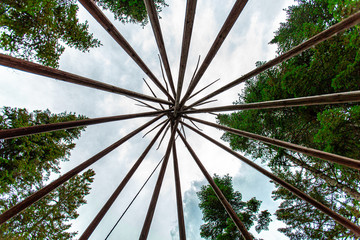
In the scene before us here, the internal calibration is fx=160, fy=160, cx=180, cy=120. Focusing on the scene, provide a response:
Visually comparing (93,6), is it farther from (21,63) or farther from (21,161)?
(21,161)

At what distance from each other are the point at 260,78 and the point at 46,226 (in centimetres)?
1502

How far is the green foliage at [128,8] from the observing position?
9766 millimetres

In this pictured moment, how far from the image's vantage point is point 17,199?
325 inches

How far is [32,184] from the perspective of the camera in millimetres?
8797

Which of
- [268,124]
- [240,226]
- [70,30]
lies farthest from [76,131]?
[268,124]

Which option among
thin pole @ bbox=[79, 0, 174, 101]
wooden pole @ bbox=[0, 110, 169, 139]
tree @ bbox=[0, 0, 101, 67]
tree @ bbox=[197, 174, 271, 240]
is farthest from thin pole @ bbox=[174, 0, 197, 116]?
tree @ bbox=[197, 174, 271, 240]

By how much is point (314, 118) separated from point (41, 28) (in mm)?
14935

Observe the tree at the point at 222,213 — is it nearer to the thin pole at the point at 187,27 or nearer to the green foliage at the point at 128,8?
the thin pole at the point at 187,27

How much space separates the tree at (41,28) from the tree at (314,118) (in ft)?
37.1

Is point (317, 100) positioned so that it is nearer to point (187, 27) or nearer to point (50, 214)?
point (187, 27)

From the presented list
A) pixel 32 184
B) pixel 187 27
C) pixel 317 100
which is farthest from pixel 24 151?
pixel 317 100

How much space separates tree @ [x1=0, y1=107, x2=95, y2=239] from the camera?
283 inches

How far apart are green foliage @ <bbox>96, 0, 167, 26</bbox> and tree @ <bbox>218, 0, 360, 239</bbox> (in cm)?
886

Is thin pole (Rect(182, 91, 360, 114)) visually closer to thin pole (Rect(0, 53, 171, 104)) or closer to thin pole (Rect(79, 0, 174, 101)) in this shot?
thin pole (Rect(79, 0, 174, 101))
